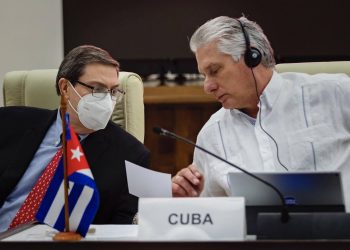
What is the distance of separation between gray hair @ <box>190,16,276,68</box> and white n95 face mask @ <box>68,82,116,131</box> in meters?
0.40

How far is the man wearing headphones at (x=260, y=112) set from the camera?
220cm

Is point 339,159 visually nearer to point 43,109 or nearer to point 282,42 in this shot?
point 43,109

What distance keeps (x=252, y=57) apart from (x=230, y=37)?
10cm

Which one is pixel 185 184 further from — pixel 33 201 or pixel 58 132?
pixel 58 132

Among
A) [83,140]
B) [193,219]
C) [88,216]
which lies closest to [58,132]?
[83,140]

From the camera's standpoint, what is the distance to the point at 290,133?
2250 millimetres

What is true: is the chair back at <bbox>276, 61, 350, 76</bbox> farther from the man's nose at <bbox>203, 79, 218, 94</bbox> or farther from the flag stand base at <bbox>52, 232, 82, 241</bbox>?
the flag stand base at <bbox>52, 232, 82, 241</bbox>

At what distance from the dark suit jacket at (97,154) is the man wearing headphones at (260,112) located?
0.28 meters

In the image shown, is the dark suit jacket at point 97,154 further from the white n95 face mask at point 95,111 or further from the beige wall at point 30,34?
the beige wall at point 30,34

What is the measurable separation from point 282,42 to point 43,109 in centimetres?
213

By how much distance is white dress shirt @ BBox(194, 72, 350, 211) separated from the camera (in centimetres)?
219
